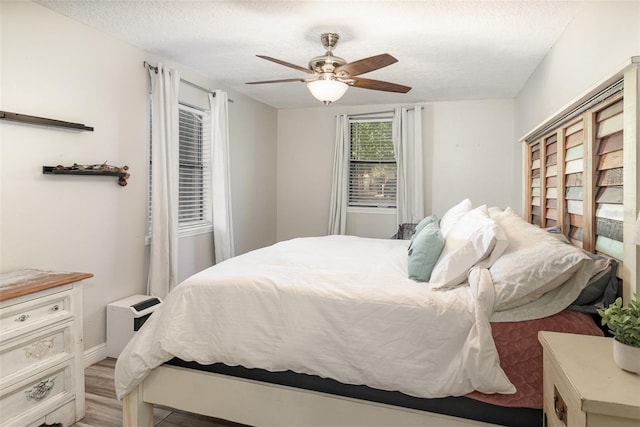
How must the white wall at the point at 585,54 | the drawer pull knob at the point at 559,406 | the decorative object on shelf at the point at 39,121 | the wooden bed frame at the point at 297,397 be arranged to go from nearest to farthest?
the drawer pull knob at the point at 559,406 → the wooden bed frame at the point at 297,397 → the white wall at the point at 585,54 → the decorative object on shelf at the point at 39,121

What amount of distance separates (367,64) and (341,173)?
2794mm

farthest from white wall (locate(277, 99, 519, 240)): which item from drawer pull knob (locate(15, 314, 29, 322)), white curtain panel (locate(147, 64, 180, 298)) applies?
drawer pull knob (locate(15, 314, 29, 322))

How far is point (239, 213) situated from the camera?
468cm

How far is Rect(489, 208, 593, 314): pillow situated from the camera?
1484mm

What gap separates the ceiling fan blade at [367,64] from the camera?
2.31 m

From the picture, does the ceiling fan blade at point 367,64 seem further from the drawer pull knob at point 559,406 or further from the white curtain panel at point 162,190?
the drawer pull knob at point 559,406

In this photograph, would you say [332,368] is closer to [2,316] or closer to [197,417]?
[197,417]

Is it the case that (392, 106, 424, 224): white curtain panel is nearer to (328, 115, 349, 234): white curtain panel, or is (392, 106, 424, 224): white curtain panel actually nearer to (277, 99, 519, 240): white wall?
(277, 99, 519, 240): white wall

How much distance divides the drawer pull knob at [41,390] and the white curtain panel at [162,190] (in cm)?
126

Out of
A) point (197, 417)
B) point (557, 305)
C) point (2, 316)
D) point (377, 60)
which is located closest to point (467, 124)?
point (377, 60)

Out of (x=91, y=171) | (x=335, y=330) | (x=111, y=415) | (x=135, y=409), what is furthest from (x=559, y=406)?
(x=91, y=171)

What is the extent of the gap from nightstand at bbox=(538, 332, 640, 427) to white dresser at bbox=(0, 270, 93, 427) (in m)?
2.22

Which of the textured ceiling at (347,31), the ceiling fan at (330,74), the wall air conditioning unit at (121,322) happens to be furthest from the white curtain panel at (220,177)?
the ceiling fan at (330,74)

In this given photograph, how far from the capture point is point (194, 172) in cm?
397
